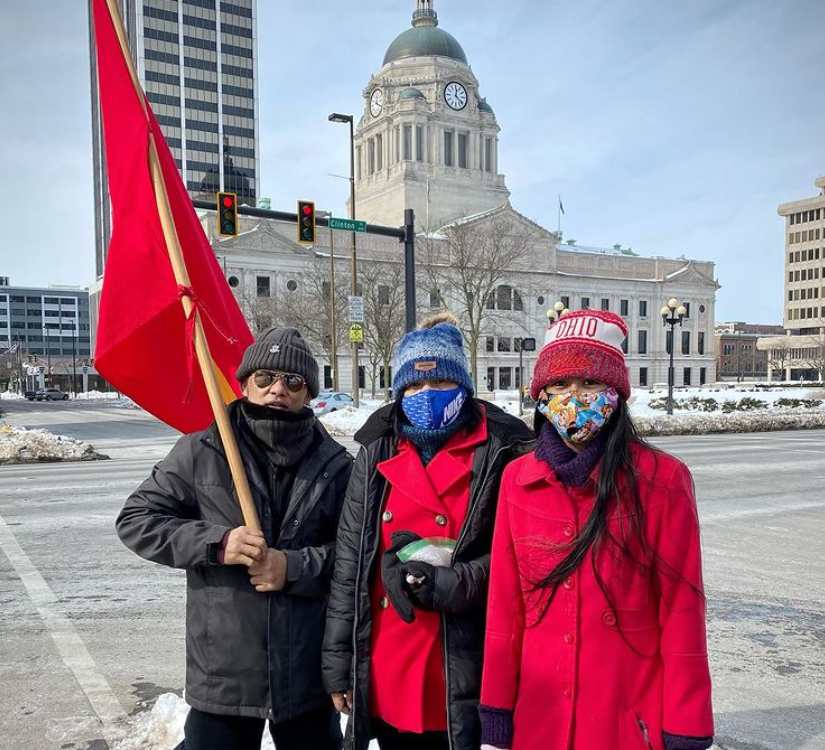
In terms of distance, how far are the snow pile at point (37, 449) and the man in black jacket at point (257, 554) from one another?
53.0 ft

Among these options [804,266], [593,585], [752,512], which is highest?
[804,266]

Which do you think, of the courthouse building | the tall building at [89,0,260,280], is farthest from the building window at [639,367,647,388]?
the tall building at [89,0,260,280]

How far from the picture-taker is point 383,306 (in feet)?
151

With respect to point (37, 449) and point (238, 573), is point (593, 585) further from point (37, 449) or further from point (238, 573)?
point (37, 449)

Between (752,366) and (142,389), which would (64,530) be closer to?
(142,389)

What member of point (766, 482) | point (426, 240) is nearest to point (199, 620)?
point (766, 482)

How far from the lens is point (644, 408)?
113 feet

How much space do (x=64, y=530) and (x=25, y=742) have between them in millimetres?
5681

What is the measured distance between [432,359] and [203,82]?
120489mm

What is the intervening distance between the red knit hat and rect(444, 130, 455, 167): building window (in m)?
91.3

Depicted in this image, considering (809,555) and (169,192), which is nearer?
(169,192)

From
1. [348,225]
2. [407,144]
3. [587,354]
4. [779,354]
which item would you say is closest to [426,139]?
[407,144]

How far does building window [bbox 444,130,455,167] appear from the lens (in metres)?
89.9

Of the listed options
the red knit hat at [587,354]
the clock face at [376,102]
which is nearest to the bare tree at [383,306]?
the red knit hat at [587,354]
